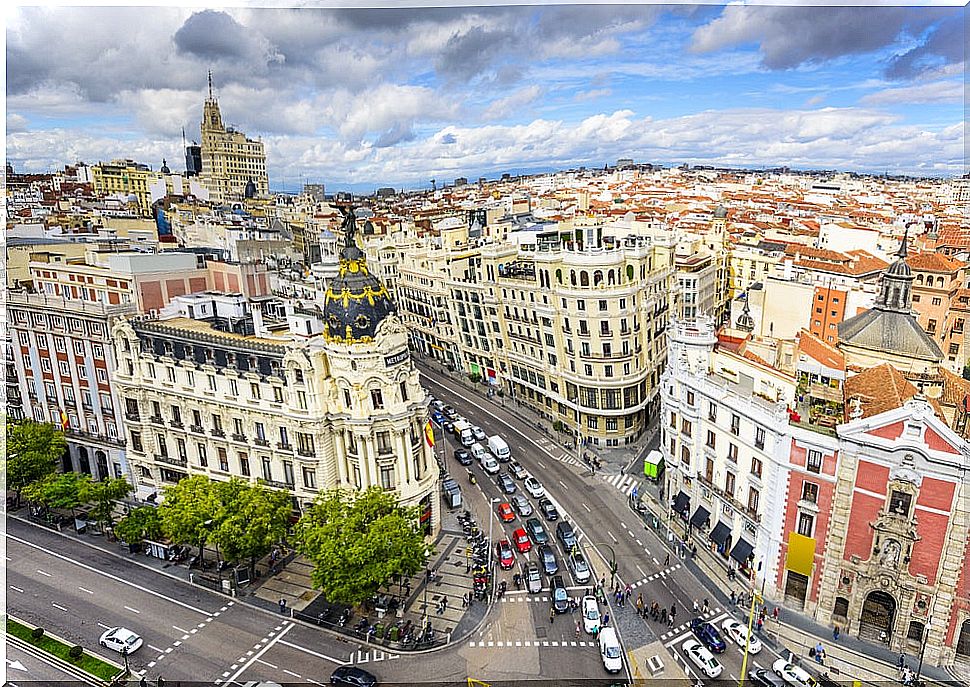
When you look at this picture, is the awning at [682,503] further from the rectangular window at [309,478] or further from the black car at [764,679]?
the rectangular window at [309,478]

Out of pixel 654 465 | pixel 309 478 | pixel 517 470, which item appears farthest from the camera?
pixel 517 470

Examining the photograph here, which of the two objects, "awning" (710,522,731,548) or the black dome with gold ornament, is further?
"awning" (710,522,731,548)

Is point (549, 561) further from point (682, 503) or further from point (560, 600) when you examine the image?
point (682, 503)

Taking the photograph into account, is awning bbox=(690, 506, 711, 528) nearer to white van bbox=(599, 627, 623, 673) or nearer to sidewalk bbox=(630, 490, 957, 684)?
sidewalk bbox=(630, 490, 957, 684)

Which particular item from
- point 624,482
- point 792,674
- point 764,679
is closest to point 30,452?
point 624,482

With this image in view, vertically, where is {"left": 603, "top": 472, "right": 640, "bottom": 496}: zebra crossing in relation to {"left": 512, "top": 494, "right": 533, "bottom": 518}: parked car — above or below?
below

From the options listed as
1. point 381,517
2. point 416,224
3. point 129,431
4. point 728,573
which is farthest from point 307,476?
point 416,224

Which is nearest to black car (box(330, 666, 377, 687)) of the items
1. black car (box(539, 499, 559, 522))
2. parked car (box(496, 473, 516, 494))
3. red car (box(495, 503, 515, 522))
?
red car (box(495, 503, 515, 522))
